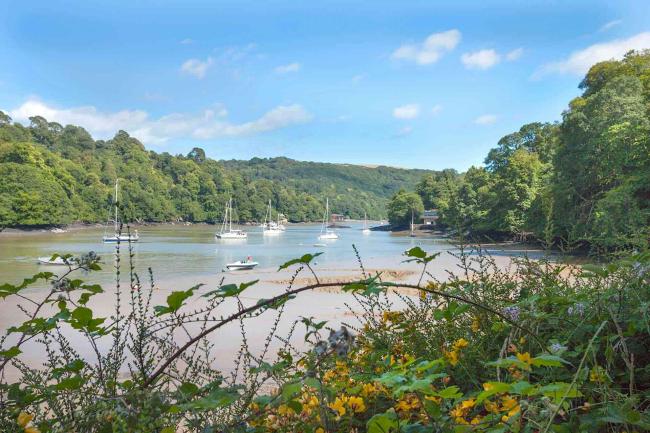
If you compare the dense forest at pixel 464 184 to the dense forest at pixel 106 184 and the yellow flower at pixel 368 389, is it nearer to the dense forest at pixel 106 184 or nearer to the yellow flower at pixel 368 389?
the dense forest at pixel 106 184

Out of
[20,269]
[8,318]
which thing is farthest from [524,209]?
[8,318]

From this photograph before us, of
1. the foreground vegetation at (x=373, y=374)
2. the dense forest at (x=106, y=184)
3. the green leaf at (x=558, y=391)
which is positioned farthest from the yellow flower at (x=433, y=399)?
the dense forest at (x=106, y=184)

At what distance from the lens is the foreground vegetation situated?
3.34ft

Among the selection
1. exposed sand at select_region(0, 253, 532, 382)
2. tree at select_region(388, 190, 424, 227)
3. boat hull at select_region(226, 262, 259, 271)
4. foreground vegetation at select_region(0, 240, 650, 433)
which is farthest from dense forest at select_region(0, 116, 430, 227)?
foreground vegetation at select_region(0, 240, 650, 433)

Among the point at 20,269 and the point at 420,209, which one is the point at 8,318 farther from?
the point at 420,209

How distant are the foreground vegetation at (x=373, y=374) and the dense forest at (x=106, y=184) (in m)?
72.0

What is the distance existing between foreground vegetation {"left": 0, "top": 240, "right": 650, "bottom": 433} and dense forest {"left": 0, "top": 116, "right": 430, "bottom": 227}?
7196cm

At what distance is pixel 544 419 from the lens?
1.04 meters

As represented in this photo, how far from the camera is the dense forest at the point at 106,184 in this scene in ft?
245

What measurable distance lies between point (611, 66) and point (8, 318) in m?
39.3

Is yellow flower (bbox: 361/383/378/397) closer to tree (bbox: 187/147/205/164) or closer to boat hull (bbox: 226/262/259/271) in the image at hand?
boat hull (bbox: 226/262/259/271)

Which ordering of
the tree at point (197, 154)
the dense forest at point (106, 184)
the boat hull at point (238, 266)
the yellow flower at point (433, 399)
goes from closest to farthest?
the yellow flower at point (433, 399) < the boat hull at point (238, 266) < the dense forest at point (106, 184) < the tree at point (197, 154)

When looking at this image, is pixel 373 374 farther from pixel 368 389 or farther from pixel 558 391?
pixel 558 391

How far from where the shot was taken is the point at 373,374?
169 cm
